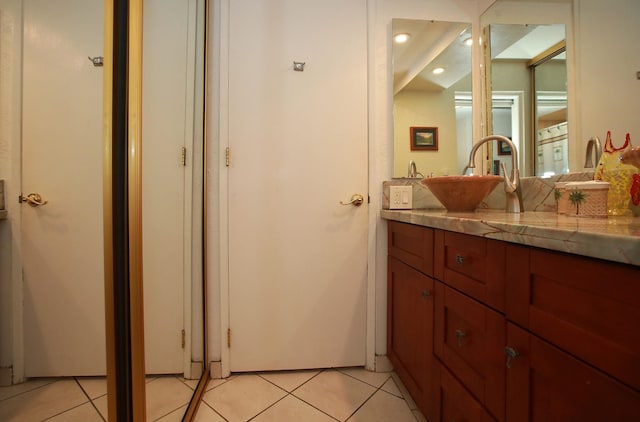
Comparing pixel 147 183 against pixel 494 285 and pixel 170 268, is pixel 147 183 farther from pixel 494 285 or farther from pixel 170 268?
pixel 494 285

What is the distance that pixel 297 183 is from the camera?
4.57 feet

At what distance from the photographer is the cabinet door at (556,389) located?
0.40 meters

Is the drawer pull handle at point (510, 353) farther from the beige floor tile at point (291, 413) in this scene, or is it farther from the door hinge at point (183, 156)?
the door hinge at point (183, 156)

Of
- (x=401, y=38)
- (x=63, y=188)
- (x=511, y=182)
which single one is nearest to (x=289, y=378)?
(x=63, y=188)

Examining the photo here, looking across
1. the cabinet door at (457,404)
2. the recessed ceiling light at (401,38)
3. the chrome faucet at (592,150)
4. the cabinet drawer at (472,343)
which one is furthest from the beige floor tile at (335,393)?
the recessed ceiling light at (401,38)

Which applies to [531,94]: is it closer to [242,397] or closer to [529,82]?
[529,82]

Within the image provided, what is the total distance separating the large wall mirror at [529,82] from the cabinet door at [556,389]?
918 millimetres

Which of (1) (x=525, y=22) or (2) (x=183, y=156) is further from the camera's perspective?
(1) (x=525, y=22)

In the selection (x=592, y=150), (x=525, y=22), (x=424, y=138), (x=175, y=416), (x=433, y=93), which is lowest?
(x=175, y=416)

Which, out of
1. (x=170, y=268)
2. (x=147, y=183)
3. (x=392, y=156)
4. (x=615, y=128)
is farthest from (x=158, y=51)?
(x=615, y=128)

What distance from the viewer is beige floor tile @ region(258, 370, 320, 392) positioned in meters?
1.30

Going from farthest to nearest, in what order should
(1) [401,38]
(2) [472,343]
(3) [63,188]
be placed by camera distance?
1. (1) [401,38]
2. (2) [472,343]
3. (3) [63,188]

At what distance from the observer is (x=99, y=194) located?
612mm

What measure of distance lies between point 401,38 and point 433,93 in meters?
0.36
